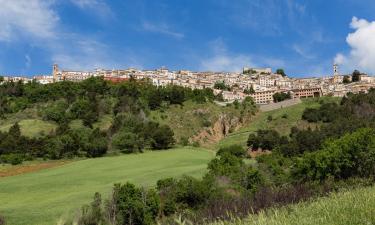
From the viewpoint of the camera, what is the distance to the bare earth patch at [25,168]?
67.5 m

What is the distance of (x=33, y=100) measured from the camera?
11856cm

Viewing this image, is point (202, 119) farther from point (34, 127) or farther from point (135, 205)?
point (135, 205)

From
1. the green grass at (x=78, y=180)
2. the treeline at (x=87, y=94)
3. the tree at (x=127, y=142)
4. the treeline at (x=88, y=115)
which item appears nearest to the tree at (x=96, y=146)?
the treeline at (x=88, y=115)

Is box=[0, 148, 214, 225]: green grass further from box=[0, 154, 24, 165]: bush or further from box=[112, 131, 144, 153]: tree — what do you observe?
box=[0, 154, 24, 165]: bush

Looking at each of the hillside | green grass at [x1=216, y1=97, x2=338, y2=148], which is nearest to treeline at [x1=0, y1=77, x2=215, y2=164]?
the hillside

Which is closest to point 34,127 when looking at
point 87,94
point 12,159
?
point 12,159

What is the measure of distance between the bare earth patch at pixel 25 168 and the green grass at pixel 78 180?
2666mm

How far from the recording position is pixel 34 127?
9512 cm

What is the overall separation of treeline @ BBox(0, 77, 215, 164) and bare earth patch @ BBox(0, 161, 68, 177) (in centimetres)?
240

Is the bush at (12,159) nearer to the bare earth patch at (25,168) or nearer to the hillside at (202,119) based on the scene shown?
the bare earth patch at (25,168)

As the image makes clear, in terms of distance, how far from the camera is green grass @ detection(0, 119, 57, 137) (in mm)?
91000

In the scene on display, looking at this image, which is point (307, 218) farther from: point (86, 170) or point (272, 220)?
point (86, 170)

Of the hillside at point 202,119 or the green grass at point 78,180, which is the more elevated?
the hillside at point 202,119

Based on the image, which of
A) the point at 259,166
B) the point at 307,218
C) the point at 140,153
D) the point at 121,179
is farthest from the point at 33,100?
the point at 307,218
